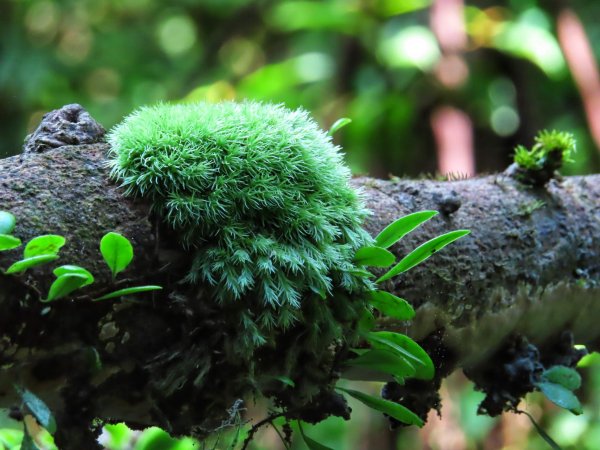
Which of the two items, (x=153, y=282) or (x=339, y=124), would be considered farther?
(x=339, y=124)

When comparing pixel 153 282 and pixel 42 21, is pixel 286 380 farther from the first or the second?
pixel 42 21

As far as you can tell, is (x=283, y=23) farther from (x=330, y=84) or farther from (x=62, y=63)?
(x=62, y=63)

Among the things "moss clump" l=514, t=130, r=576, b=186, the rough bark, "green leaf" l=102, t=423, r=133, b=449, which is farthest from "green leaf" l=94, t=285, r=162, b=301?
"moss clump" l=514, t=130, r=576, b=186

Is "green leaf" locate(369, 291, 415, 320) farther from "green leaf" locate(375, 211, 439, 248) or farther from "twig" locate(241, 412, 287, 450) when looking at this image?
"twig" locate(241, 412, 287, 450)

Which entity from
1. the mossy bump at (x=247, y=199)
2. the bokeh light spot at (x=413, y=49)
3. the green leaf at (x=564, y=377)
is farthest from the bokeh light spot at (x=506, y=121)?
the mossy bump at (x=247, y=199)

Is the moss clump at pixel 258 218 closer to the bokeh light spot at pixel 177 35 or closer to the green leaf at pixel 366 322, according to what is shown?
the green leaf at pixel 366 322

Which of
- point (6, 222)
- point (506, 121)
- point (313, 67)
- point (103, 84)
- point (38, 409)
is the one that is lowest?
point (38, 409)

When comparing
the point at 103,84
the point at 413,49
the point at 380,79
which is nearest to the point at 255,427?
the point at 413,49
